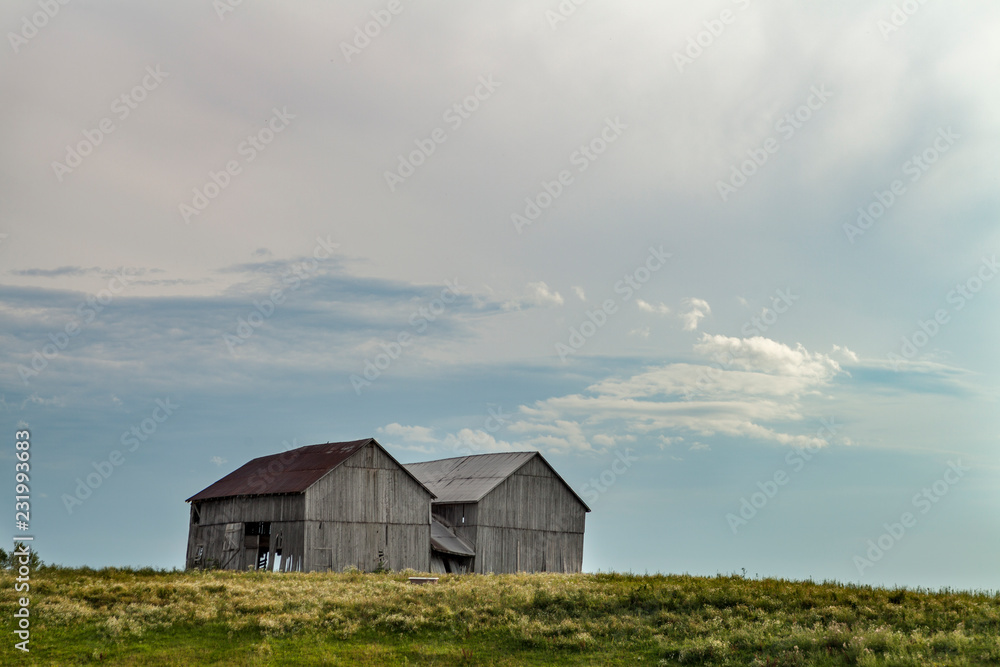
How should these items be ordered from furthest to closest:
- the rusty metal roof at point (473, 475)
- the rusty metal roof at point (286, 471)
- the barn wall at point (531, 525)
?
1. the rusty metal roof at point (473, 475)
2. the barn wall at point (531, 525)
3. the rusty metal roof at point (286, 471)

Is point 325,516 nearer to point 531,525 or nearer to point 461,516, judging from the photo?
point 461,516

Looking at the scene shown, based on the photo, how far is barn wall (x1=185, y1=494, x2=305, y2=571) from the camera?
143 feet

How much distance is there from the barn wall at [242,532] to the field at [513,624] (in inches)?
541

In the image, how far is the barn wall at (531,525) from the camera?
5141 centimetres

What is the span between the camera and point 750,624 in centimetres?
2266

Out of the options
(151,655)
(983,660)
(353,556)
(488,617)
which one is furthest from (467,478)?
(983,660)

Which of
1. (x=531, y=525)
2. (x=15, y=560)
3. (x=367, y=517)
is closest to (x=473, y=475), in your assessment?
(x=531, y=525)

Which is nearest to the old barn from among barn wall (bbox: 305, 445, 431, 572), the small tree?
barn wall (bbox: 305, 445, 431, 572)

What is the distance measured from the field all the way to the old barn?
46.6 feet

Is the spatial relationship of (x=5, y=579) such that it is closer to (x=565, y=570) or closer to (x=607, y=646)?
(x=607, y=646)

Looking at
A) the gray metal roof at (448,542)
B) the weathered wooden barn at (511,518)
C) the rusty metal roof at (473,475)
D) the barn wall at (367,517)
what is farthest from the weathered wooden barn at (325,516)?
the rusty metal roof at (473,475)

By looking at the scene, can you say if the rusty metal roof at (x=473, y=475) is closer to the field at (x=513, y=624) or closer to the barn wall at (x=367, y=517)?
the barn wall at (x=367, y=517)

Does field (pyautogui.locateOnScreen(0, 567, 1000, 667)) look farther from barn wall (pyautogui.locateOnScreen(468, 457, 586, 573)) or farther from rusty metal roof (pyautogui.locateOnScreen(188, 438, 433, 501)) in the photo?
barn wall (pyautogui.locateOnScreen(468, 457, 586, 573))

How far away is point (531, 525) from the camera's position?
53.1 m
